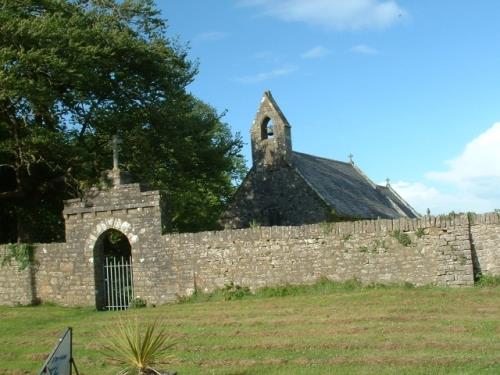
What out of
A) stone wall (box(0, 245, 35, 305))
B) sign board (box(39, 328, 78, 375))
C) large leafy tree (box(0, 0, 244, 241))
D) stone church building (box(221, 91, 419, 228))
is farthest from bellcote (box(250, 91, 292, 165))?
sign board (box(39, 328, 78, 375))

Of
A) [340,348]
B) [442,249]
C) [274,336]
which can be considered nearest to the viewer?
[340,348]

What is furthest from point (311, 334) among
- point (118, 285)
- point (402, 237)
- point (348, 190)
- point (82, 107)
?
point (348, 190)

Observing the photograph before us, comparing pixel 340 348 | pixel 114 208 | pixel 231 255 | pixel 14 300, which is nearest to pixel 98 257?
pixel 114 208

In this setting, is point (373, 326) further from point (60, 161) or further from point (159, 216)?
point (60, 161)

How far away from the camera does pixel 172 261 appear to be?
20.3m

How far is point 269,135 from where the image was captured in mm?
34438

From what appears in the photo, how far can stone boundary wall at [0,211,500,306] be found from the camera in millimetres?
17609

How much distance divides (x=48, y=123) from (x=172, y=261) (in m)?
8.49

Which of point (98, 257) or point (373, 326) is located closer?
point (373, 326)

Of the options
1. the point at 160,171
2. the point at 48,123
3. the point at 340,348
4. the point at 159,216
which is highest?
the point at 48,123

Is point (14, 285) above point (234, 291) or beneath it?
above

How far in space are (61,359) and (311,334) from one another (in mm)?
6046

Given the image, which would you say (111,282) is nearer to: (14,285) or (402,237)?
(14,285)

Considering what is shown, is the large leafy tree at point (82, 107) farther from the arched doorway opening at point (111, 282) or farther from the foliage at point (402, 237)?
the foliage at point (402, 237)
